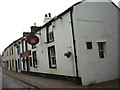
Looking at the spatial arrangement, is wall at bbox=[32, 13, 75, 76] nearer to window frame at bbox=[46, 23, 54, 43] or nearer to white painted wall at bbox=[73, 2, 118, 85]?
window frame at bbox=[46, 23, 54, 43]

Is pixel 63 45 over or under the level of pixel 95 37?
under

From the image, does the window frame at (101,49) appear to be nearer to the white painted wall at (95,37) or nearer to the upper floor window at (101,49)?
the upper floor window at (101,49)

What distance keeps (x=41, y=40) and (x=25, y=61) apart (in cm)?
799

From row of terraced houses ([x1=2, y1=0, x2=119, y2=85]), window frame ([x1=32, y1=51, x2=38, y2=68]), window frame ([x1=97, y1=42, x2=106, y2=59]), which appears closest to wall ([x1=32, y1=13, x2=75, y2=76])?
row of terraced houses ([x1=2, y1=0, x2=119, y2=85])

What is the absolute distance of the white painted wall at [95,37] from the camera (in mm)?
12250

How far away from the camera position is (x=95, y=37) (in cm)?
1308

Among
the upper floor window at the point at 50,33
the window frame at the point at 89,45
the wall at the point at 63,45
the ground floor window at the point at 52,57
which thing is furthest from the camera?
the upper floor window at the point at 50,33

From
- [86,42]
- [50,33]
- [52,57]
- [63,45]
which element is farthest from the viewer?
[50,33]

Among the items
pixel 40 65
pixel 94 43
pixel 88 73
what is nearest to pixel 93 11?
pixel 94 43

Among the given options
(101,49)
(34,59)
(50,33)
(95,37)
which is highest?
(50,33)

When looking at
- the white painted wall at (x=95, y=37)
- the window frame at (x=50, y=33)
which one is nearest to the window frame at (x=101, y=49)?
the white painted wall at (x=95, y=37)

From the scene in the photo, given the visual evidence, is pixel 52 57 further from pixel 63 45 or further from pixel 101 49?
pixel 101 49

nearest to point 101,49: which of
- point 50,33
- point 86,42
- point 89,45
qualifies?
point 89,45

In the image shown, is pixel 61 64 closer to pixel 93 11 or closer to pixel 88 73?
pixel 88 73
